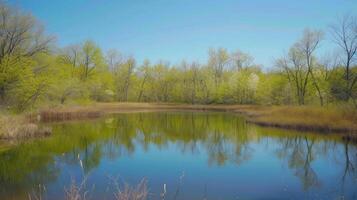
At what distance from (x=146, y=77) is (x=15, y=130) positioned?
55043 millimetres

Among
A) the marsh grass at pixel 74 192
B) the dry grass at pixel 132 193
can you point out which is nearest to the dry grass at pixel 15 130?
the marsh grass at pixel 74 192

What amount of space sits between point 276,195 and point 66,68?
45399 mm

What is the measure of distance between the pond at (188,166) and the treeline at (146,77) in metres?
6.71

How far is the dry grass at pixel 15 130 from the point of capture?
56.4 ft

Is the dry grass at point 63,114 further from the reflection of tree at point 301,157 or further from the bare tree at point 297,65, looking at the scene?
the bare tree at point 297,65

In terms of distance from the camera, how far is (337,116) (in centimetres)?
2194

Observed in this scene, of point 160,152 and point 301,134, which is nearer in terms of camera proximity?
point 160,152

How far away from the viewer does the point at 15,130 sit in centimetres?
1756

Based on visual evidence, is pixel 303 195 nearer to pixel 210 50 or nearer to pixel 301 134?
pixel 301 134

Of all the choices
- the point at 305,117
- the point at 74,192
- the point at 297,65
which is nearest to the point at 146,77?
the point at 297,65

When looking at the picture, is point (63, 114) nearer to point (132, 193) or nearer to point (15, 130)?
point (15, 130)

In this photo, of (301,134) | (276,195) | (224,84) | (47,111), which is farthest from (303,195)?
(224,84)

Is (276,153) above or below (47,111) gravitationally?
below

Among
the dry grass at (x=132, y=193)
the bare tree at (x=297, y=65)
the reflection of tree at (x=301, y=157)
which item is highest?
the bare tree at (x=297, y=65)
